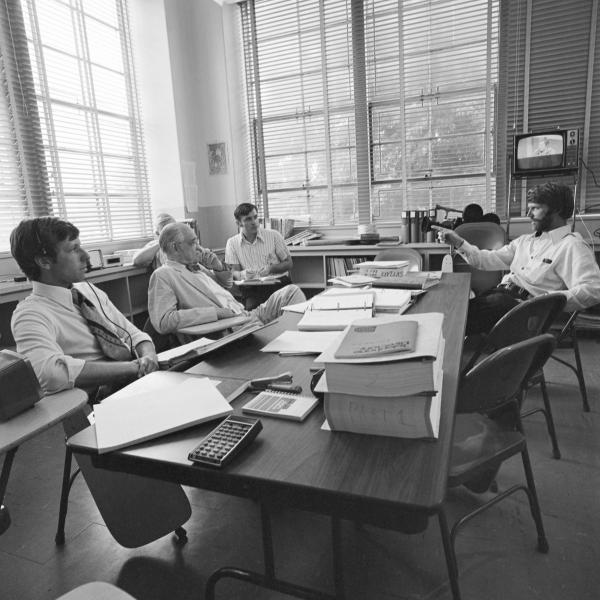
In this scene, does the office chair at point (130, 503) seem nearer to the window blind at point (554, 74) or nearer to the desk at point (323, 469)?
the desk at point (323, 469)

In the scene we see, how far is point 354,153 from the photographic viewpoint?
4613 mm

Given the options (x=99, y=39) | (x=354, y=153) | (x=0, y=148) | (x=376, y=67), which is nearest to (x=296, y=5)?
(x=376, y=67)

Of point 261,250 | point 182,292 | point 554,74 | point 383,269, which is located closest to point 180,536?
point 182,292

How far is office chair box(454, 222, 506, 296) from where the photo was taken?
3.66m

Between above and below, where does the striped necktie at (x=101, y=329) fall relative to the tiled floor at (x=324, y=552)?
above

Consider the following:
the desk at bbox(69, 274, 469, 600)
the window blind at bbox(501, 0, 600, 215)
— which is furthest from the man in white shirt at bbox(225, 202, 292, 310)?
the desk at bbox(69, 274, 469, 600)

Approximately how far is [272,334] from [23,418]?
0.81m

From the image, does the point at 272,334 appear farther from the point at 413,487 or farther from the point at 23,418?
the point at 413,487

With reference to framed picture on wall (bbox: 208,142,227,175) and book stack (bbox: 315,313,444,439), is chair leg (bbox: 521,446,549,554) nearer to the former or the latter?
book stack (bbox: 315,313,444,439)

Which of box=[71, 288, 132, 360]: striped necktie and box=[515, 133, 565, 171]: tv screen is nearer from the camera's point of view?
box=[71, 288, 132, 360]: striped necktie

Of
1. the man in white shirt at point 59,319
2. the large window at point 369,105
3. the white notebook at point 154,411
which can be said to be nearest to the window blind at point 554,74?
the large window at point 369,105

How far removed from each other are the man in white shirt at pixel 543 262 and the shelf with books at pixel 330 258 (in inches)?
33.9

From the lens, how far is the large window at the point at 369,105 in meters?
4.19

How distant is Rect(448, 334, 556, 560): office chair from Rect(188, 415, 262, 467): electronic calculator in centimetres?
58
